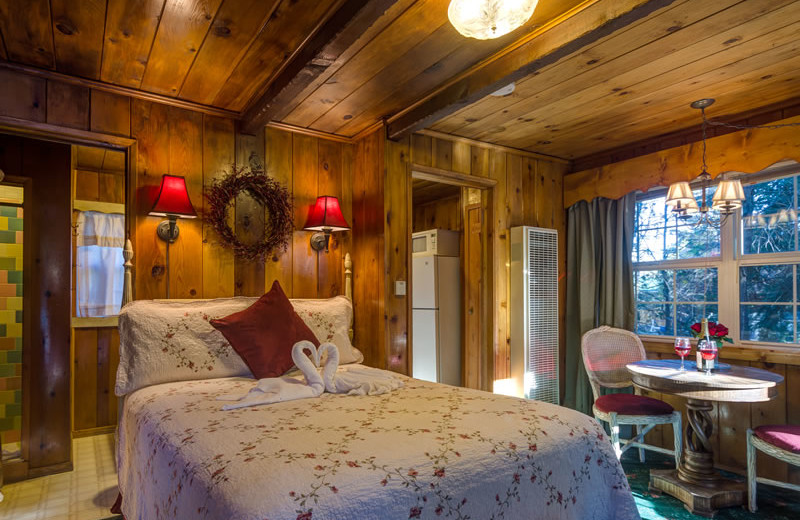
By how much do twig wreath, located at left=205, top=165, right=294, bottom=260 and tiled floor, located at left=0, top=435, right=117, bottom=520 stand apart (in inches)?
61.0

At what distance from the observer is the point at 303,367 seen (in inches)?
83.7

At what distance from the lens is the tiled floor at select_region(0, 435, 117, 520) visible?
2.45 meters

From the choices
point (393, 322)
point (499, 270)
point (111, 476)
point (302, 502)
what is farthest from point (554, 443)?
point (111, 476)

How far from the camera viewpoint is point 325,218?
313 centimetres

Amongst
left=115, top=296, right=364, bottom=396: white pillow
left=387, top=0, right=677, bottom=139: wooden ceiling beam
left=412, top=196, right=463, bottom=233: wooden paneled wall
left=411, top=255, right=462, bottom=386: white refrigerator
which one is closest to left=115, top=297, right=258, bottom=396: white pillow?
left=115, top=296, right=364, bottom=396: white pillow

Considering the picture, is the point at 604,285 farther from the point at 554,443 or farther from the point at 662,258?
the point at 554,443

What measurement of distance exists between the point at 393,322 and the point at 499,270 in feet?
3.57

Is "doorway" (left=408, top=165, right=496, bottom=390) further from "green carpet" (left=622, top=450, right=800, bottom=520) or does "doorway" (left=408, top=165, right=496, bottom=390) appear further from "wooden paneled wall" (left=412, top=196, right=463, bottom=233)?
"green carpet" (left=622, top=450, right=800, bottom=520)

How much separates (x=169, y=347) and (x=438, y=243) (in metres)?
2.79

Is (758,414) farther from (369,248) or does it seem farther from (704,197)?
(369,248)

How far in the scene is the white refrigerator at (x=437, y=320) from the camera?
4.52 m

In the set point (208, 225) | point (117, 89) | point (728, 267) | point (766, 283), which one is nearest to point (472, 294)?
point (728, 267)

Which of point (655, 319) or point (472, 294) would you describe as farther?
point (472, 294)

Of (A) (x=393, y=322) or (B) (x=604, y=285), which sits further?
(B) (x=604, y=285)
